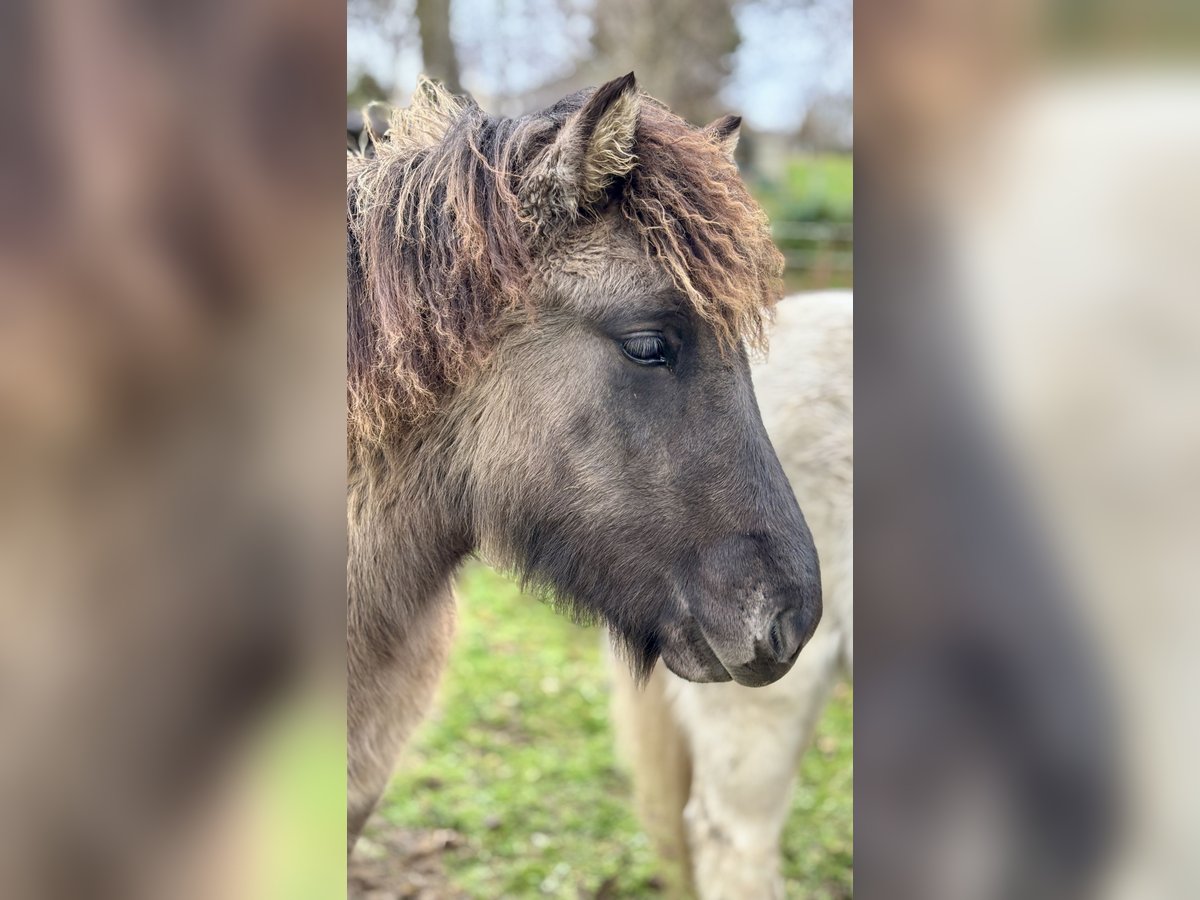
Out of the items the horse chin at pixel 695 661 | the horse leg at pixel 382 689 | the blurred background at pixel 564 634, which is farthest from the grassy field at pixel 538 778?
the horse chin at pixel 695 661

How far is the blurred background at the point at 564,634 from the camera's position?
1.73m

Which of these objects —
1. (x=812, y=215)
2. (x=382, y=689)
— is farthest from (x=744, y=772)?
(x=812, y=215)

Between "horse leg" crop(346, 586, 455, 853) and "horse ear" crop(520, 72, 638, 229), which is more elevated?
"horse ear" crop(520, 72, 638, 229)

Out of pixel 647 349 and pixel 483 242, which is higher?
pixel 483 242

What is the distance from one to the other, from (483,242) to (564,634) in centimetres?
144

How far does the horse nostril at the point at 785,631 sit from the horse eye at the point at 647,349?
43 centimetres

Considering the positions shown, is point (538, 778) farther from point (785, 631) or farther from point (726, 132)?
point (726, 132)

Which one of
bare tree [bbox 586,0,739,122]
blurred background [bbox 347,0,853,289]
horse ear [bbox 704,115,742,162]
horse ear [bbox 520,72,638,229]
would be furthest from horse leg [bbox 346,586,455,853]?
bare tree [bbox 586,0,739,122]

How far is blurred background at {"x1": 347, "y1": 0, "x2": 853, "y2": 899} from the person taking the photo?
67.9 inches

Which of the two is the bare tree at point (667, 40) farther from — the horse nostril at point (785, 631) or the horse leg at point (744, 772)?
the horse leg at point (744, 772)

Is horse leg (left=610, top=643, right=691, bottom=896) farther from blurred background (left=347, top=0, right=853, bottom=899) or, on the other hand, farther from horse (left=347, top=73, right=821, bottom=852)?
horse (left=347, top=73, right=821, bottom=852)

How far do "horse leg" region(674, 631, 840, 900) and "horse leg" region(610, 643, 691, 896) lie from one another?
73mm

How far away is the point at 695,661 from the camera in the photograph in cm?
132
